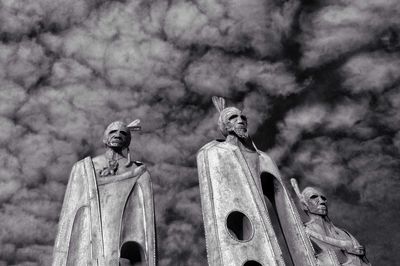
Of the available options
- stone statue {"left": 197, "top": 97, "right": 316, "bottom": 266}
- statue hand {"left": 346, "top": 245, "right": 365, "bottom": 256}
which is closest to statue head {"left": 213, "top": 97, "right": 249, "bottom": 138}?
stone statue {"left": 197, "top": 97, "right": 316, "bottom": 266}

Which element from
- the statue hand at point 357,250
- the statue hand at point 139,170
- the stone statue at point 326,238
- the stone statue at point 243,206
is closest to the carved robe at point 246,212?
the stone statue at point 243,206

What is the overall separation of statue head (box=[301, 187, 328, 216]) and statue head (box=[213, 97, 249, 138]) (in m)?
2.49

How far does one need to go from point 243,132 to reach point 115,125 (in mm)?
2246

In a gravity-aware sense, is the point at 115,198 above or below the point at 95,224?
above

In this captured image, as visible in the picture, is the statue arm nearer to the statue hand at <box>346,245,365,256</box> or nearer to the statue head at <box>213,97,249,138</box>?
the statue head at <box>213,97,249,138</box>

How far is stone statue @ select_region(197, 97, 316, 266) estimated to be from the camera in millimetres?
7254

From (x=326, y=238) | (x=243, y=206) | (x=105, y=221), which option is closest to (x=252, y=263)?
(x=243, y=206)

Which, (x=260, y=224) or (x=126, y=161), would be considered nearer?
(x=260, y=224)

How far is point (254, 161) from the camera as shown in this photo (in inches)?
341

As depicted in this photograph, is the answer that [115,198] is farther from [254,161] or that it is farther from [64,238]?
[254,161]

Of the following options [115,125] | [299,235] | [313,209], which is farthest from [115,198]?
[313,209]

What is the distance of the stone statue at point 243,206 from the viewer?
286 inches

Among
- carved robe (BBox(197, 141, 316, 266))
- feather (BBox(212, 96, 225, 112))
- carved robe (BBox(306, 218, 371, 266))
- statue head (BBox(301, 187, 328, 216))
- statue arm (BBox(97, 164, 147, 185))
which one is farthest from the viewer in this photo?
statue head (BBox(301, 187, 328, 216))

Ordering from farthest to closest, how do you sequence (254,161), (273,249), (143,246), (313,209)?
(313,209), (254,161), (143,246), (273,249)
